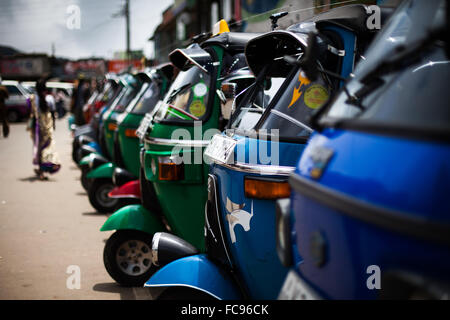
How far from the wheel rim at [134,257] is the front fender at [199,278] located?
1933mm

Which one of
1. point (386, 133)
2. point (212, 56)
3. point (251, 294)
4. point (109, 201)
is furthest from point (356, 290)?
point (109, 201)

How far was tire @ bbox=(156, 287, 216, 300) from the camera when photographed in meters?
3.09

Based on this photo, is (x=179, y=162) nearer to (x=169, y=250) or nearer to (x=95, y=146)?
(x=169, y=250)

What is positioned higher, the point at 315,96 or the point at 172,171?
the point at 315,96

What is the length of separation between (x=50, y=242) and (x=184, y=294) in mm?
4038

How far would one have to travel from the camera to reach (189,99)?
16.6 ft

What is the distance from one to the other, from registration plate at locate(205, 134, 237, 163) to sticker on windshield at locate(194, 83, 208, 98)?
56.5 inches

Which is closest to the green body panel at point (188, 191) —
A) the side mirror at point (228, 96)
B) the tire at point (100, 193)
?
the side mirror at point (228, 96)

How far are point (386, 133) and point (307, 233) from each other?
0.49 m

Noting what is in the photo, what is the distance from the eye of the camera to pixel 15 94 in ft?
110

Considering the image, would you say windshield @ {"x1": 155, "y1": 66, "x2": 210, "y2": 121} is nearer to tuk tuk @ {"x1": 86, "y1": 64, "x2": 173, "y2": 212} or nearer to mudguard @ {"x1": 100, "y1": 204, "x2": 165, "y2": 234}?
mudguard @ {"x1": 100, "y1": 204, "x2": 165, "y2": 234}

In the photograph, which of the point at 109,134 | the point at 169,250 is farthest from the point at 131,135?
the point at 169,250

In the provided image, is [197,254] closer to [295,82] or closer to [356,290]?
[295,82]
